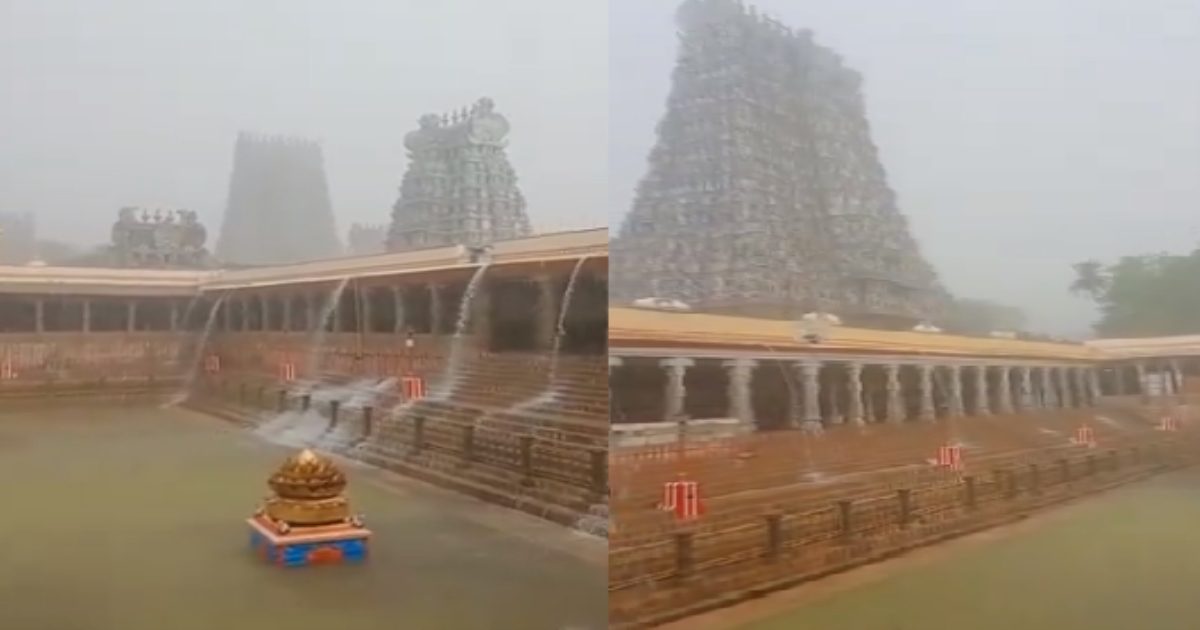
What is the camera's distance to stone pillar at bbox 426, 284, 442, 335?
A: 123 inches

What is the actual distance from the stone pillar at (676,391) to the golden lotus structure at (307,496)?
2.58 ft

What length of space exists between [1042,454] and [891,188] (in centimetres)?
81

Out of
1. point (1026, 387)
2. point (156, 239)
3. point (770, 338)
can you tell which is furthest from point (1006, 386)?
point (156, 239)

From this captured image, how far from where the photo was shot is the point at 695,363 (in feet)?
9.17

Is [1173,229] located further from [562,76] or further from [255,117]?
[255,117]

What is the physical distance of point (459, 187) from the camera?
122 inches

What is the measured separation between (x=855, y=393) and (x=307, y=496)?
132cm

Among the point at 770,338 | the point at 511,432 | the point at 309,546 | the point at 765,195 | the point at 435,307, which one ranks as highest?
the point at 765,195

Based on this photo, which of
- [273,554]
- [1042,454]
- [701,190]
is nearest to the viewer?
[273,554]

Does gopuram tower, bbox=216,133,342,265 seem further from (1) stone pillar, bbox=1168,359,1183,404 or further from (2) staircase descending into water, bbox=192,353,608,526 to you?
(1) stone pillar, bbox=1168,359,1183,404

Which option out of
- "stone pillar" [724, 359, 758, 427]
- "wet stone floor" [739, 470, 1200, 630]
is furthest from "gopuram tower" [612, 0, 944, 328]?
"wet stone floor" [739, 470, 1200, 630]


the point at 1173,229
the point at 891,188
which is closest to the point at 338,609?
the point at 891,188

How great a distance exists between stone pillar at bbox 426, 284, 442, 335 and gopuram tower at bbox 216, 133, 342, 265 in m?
0.28

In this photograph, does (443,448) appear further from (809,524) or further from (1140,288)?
(1140,288)
